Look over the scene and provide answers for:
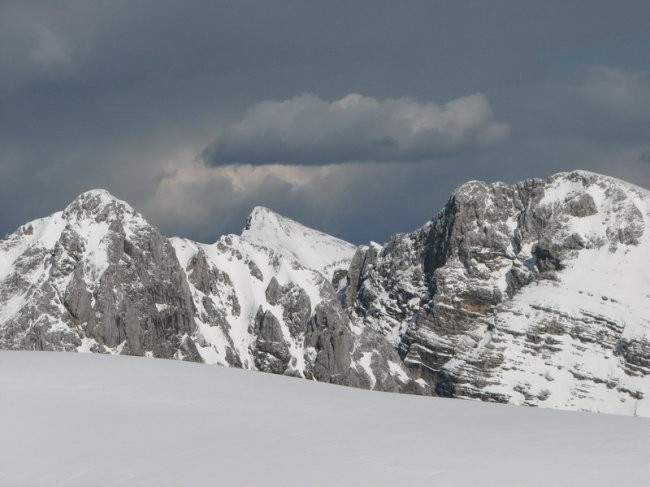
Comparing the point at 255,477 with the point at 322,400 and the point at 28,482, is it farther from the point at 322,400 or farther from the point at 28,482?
the point at 322,400

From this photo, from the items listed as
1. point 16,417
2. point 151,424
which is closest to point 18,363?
point 16,417

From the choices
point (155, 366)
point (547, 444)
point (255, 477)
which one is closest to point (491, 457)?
point (547, 444)

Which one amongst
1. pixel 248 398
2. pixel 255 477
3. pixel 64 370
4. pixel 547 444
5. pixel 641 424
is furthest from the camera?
pixel 64 370

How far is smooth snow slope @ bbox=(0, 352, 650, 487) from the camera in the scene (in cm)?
2620

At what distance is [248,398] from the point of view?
35.8 metres

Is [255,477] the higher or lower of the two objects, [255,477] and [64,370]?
the lower

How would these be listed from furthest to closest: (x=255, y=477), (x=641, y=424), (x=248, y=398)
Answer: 1. (x=248, y=398)
2. (x=641, y=424)
3. (x=255, y=477)

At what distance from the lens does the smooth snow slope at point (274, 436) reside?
86.0ft

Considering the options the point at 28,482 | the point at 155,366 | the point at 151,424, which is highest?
the point at 155,366

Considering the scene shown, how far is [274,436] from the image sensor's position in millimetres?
30531

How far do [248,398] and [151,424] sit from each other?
443cm

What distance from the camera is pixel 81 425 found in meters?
32.2

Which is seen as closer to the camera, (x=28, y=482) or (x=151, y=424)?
(x=28, y=482)

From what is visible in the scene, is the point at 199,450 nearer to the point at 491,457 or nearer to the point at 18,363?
the point at 491,457
